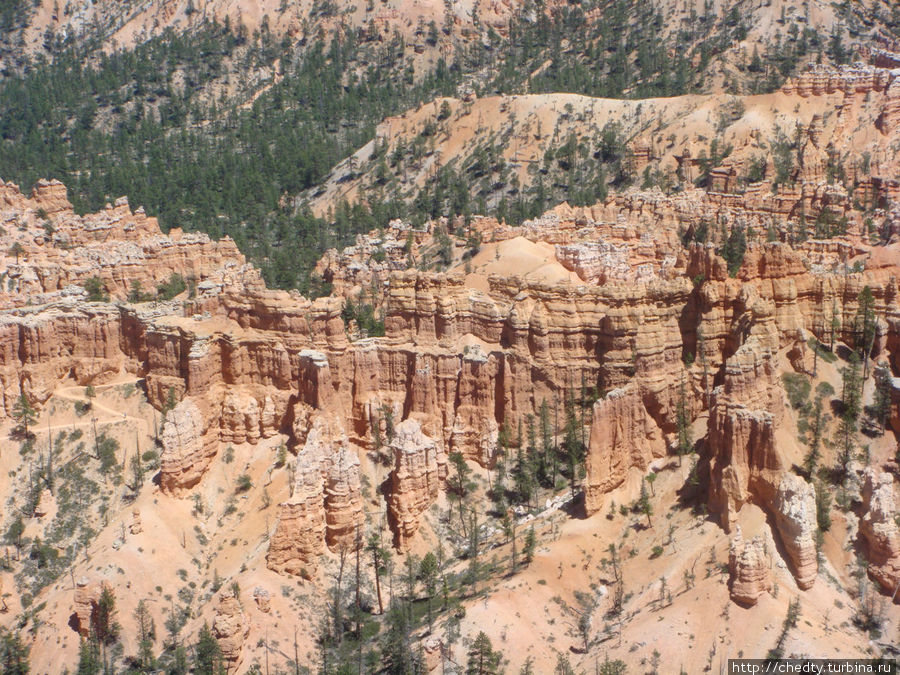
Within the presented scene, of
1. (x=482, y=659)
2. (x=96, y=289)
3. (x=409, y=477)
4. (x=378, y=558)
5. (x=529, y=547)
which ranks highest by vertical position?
(x=96, y=289)

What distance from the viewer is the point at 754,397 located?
48500 millimetres

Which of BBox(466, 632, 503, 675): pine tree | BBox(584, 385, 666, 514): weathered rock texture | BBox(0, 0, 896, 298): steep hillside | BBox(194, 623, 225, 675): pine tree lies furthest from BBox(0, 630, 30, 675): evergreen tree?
BBox(0, 0, 896, 298): steep hillside

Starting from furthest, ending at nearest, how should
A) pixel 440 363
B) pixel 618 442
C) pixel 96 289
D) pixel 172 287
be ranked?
pixel 172 287, pixel 96 289, pixel 440 363, pixel 618 442

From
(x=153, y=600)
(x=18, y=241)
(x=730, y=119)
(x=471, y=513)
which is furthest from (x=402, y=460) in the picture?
(x=730, y=119)

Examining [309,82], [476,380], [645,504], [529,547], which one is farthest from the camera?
[309,82]

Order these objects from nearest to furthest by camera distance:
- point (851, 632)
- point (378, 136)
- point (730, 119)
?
point (851, 632) → point (730, 119) → point (378, 136)

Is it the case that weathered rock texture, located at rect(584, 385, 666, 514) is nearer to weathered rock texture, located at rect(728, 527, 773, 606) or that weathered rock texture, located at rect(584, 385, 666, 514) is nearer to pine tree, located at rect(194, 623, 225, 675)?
weathered rock texture, located at rect(728, 527, 773, 606)

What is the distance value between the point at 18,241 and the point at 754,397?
67.8 m

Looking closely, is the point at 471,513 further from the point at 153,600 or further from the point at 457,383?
the point at 153,600

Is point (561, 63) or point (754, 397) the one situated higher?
point (561, 63)

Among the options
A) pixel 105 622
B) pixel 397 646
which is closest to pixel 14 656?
pixel 105 622

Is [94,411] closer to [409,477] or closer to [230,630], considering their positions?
[409,477]

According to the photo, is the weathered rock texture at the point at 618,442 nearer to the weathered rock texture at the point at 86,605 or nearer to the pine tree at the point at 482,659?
the pine tree at the point at 482,659

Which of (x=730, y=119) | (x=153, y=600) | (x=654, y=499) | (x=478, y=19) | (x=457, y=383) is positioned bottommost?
(x=153, y=600)
